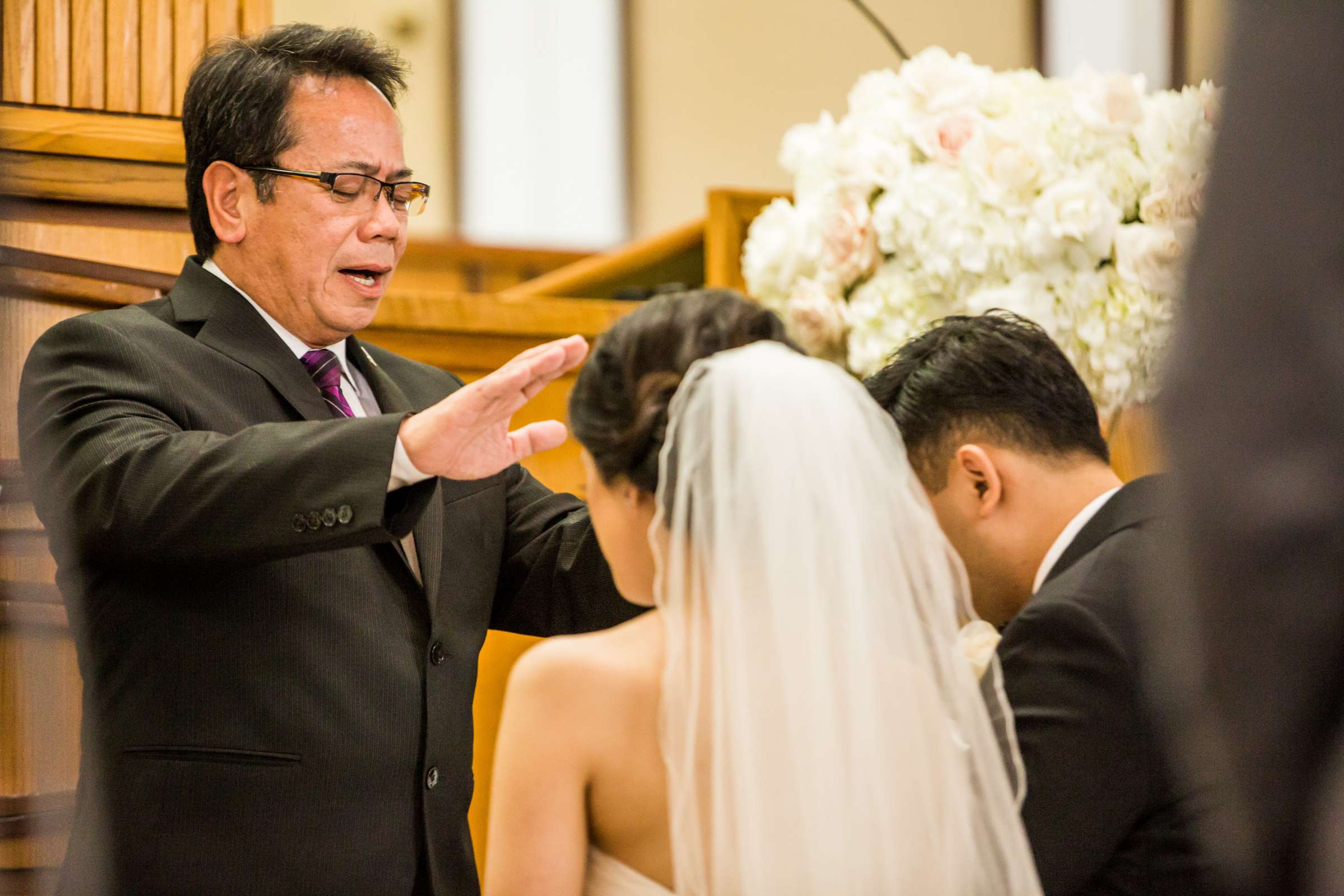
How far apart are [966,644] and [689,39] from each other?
21.4 feet

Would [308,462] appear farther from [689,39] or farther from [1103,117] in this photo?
[689,39]

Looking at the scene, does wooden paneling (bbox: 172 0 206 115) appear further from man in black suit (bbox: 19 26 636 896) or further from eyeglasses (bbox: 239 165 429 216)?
eyeglasses (bbox: 239 165 429 216)

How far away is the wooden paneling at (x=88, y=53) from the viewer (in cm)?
208

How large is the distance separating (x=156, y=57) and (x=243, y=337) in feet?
1.76

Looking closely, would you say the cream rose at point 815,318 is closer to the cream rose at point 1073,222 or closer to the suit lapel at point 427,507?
the cream rose at point 1073,222

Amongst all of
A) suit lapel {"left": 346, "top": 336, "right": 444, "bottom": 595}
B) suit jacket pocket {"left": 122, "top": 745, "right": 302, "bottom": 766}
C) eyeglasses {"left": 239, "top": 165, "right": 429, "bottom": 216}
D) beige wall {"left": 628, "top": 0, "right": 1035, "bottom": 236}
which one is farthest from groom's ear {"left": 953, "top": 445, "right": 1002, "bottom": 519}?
beige wall {"left": 628, "top": 0, "right": 1035, "bottom": 236}

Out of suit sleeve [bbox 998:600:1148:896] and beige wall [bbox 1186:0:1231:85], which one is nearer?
beige wall [bbox 1186:0:1231:85]

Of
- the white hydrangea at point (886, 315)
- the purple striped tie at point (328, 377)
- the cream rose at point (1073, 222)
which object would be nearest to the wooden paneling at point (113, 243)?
the purple striped tie at point (328, 377)

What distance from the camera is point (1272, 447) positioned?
14.9 inches

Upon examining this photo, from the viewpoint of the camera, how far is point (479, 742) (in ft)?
8.09

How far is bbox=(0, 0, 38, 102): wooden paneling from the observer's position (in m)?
1.99

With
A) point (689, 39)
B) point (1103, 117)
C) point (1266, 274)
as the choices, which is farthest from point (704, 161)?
point (1266, 274)

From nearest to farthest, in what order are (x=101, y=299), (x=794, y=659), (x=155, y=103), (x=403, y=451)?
(x=794, y=659) < (x=403, y=451) < (x=101, y=299) < (x=155, y=103)

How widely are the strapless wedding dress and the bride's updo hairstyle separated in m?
0.40
